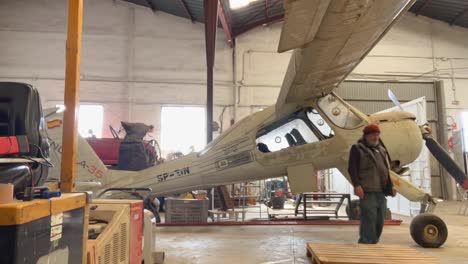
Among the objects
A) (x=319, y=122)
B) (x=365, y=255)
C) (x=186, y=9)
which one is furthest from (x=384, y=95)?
(x=365, y=255)

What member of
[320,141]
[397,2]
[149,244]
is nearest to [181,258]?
[149,244]

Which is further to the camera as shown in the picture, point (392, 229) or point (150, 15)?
point (150, 15)

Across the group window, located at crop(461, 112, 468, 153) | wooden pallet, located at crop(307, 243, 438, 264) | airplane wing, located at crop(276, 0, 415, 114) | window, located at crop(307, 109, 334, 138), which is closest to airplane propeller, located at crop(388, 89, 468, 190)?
window, located at crop(307, 109, 334, 138)

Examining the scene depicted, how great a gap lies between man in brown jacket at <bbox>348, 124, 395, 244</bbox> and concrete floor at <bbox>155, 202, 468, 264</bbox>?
0.72 metres

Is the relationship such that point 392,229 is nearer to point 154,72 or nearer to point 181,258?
point 181,258

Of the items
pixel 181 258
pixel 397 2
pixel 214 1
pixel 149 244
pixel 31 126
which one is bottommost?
pixel 181 258

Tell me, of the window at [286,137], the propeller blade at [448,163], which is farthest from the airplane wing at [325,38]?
the propeller blade at [448,163]

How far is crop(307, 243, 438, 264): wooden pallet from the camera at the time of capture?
110 inches

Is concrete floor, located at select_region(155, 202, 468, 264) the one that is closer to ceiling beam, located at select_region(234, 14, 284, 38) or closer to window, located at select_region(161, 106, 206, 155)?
window, located at select_region(161, 106, 206, 155)

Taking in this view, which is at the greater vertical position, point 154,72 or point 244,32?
point 244,32

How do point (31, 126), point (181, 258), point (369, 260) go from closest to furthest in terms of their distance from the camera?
point (31, 126)
point (369, 260)
point (181, 258)

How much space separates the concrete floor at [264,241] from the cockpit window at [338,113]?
163cm

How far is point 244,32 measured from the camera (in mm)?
15609

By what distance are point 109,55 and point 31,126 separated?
1411cm
